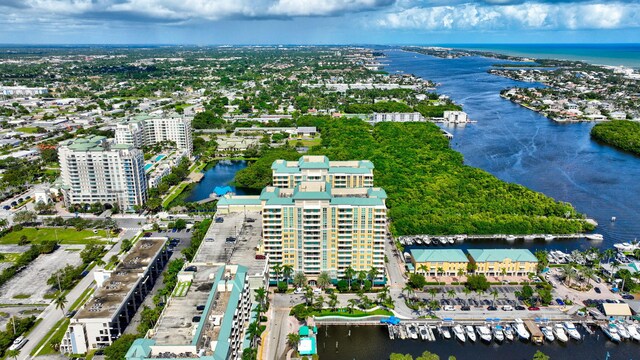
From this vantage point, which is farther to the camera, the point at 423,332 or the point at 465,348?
the point at 423,332

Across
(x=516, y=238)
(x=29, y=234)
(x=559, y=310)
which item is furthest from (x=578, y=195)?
(x=29, y=234)

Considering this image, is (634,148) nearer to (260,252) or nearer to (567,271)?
(567,271)

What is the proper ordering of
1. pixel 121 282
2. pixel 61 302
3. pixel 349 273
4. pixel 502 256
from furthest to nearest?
pixel 502 256 → pixel 349 273 → pixel 121 282 → pixel 61 302

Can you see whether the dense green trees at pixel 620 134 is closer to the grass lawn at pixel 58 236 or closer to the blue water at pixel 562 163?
the blue water at pixel 562 163

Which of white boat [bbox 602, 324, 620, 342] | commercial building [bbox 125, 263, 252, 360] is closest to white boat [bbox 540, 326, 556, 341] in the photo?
white boat [bbox 602, 324, 620, 342]

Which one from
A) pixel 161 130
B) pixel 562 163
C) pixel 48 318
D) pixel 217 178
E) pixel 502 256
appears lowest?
pixel 48 318

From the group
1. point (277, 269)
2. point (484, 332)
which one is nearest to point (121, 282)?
point (277, 269)

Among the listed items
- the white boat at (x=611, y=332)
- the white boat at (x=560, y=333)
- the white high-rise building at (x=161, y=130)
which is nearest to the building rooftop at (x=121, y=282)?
the white boat at (x=560, y=333)

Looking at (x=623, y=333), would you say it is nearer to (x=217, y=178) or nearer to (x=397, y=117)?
(x=217, y=178)

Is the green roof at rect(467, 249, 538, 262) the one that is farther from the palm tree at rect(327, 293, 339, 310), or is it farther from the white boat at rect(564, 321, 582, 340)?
the palm tree at rect(327, 293, 339, 310)
